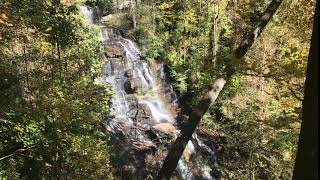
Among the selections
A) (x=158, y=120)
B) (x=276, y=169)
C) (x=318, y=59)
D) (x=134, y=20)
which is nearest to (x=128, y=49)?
(x=134, y=20)

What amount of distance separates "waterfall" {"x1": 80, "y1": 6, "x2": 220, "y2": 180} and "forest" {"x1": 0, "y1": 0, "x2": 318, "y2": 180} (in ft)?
0.29

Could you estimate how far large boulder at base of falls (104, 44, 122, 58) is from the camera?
27.1 m

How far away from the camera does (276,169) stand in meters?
17.2

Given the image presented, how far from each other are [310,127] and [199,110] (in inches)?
143

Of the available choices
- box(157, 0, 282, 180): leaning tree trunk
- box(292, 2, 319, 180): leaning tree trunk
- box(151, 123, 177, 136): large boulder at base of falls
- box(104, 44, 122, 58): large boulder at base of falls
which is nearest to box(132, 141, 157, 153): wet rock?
box(151, 123, 177, 136): large boulder at base of falls

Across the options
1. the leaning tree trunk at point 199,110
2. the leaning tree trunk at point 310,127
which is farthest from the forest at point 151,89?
the leaning tree trunk at point 310,127

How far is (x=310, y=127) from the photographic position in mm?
2971

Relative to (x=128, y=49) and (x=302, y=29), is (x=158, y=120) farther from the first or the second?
(x=302, y=29)

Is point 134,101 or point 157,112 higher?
point 134,101

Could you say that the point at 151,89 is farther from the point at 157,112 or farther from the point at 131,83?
the point at 157,112

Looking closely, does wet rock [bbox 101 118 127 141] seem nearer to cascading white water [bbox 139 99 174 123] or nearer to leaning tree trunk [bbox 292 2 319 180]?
cascading white water [bbox 139 99 174 123]

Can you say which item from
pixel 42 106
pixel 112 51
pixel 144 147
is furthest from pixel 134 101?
pixel 42 106

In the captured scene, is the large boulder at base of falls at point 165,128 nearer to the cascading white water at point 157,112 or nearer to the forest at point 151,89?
the forest at point 151,89

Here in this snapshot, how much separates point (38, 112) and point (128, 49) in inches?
690
